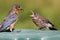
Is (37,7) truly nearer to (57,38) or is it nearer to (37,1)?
(37,1)

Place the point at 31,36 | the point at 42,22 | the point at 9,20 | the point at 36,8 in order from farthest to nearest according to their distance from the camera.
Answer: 1. the point at 36,8
2. the point at 42,22
3. the point at 9,20
4. the point at 31,36

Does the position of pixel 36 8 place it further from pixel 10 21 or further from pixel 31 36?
pixel 31 36

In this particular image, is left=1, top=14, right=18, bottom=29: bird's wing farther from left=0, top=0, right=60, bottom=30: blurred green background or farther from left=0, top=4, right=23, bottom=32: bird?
left=0, top=0, right=60, bottom=30: blurred green background

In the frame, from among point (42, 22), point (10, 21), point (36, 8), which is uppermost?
point (10, 21)

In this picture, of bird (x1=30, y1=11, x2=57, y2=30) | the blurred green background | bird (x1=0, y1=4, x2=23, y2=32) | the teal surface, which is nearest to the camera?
the teal surface

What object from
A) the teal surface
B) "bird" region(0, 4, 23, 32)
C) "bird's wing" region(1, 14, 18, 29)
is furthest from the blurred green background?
the teal surface

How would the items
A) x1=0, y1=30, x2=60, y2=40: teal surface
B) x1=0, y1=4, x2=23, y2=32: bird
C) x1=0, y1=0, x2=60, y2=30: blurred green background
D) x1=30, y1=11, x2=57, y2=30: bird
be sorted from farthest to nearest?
x1=0, y1=0, x2=60, y2=30: blurred green background, x1=30, y1=11, x2=57, y2=30: bird, x1=0, y1=4, x2=23, y2=32: bird, x1=0, y1=30, x2=60, y2=40: teal surface

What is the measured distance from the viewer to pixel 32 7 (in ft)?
43.3

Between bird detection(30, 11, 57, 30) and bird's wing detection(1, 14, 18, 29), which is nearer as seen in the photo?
bird's wing detection(1, 14, 18, 29)

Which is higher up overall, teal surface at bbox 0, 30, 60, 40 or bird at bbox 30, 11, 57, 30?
teal surface at bbox 0, 30, 60, 40

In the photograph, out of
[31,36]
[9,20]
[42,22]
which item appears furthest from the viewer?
[42,22]

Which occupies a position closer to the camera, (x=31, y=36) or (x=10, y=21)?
(x=31, y=36)

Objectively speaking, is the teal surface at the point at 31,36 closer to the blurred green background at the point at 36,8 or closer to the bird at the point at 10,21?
the bird at the point at 10,21

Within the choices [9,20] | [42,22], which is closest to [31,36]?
[9,20]
